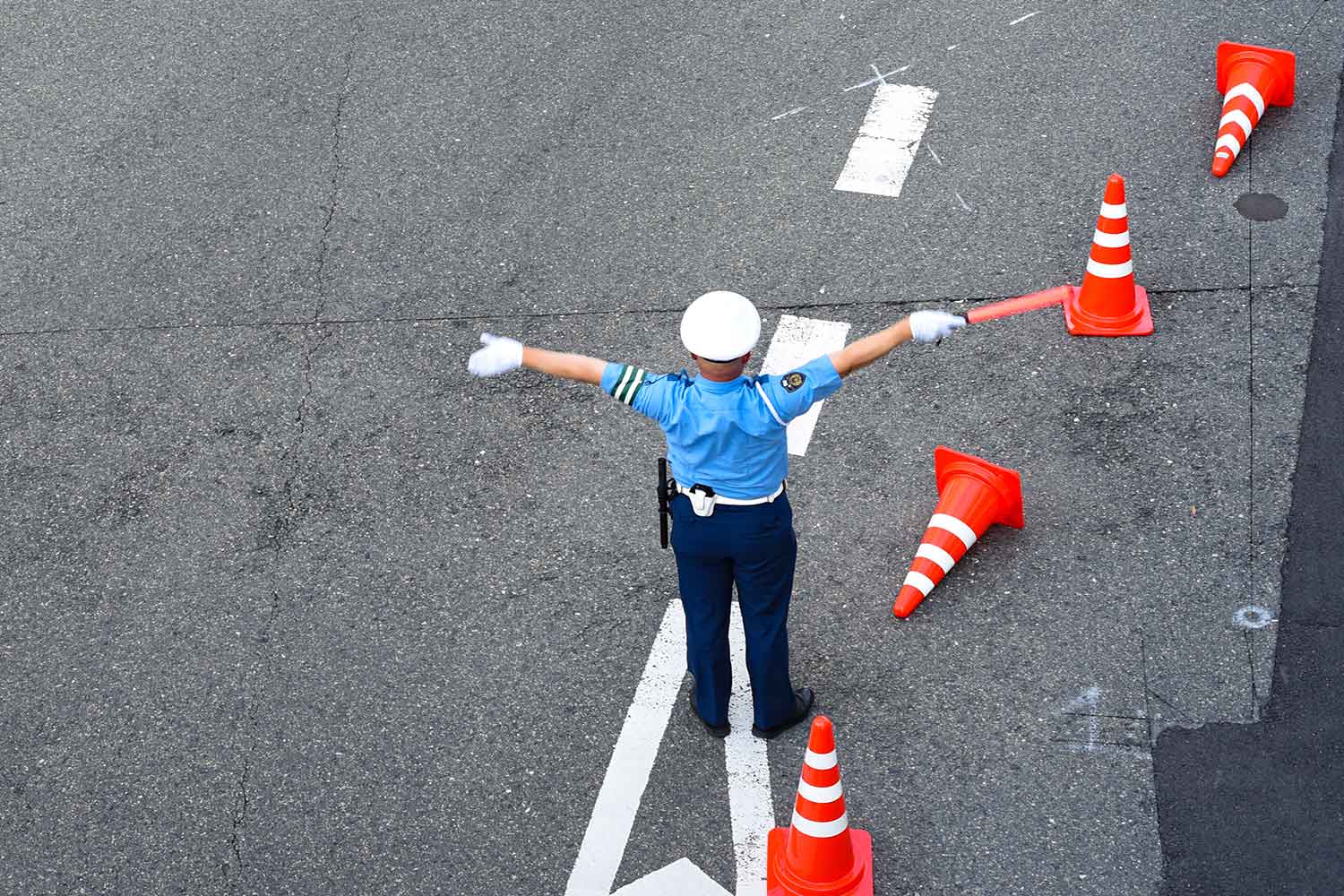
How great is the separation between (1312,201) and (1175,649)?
3.29 m

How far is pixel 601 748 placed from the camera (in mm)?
5801

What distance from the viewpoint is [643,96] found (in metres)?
9.39

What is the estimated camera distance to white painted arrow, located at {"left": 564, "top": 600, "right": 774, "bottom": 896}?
532cm

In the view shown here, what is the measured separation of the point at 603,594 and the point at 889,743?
4.55ft

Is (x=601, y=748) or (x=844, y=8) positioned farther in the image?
(x=844, y=8)

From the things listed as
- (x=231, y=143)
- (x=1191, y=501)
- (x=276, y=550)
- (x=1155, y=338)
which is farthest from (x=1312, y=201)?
(x=231, y=143)

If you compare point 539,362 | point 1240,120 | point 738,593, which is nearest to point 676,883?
point 738,593

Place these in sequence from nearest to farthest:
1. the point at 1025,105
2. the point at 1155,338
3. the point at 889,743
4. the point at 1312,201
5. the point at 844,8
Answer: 1. the point at 889,743
2. the point at 1155,338
3. the point at 1312,201
4. the point at 1025,105
5. the point at 844,8

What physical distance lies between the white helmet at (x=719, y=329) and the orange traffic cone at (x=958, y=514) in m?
1.75

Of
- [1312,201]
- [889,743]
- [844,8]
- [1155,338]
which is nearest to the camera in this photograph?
[889,743]

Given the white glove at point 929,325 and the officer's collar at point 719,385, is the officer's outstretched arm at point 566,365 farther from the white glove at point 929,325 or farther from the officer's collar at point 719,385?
the white glove at point 929,325

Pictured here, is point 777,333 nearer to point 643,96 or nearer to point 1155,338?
point 1155,338

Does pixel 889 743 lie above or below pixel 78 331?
below

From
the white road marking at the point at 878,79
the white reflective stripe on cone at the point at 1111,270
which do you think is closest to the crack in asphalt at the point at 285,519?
the white road marking at the point at 878,79
